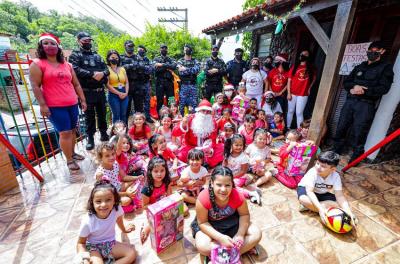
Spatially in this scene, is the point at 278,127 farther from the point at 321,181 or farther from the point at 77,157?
the point at 77,157

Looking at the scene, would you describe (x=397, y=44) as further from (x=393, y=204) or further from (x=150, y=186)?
(x=150, y=186)

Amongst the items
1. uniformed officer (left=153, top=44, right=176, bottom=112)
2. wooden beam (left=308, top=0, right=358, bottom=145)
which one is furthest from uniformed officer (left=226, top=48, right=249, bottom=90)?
wooden beam (left=308, top=0, right=358, bottom=145)

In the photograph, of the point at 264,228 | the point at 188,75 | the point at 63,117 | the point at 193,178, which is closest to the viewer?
the point at 264,228

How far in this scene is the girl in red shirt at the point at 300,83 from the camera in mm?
4781

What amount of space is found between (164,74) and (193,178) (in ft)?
12.8

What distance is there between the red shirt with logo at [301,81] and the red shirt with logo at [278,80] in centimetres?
30

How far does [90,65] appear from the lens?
381 centimetres

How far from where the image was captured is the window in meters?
6.77

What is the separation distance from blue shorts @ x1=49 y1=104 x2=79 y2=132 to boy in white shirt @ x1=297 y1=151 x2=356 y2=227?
11.8 ft

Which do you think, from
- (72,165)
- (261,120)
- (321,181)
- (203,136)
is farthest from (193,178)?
(261,120)

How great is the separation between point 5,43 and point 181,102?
26748 millimetres

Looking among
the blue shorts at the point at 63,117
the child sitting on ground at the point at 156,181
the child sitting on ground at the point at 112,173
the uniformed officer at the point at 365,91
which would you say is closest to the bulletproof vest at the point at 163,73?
the blue shorts at the point at 63,117

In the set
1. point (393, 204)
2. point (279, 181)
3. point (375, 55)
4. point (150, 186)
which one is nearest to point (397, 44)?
point (375, 55)

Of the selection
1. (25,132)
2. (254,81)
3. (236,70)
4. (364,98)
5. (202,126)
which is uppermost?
(236,70)
